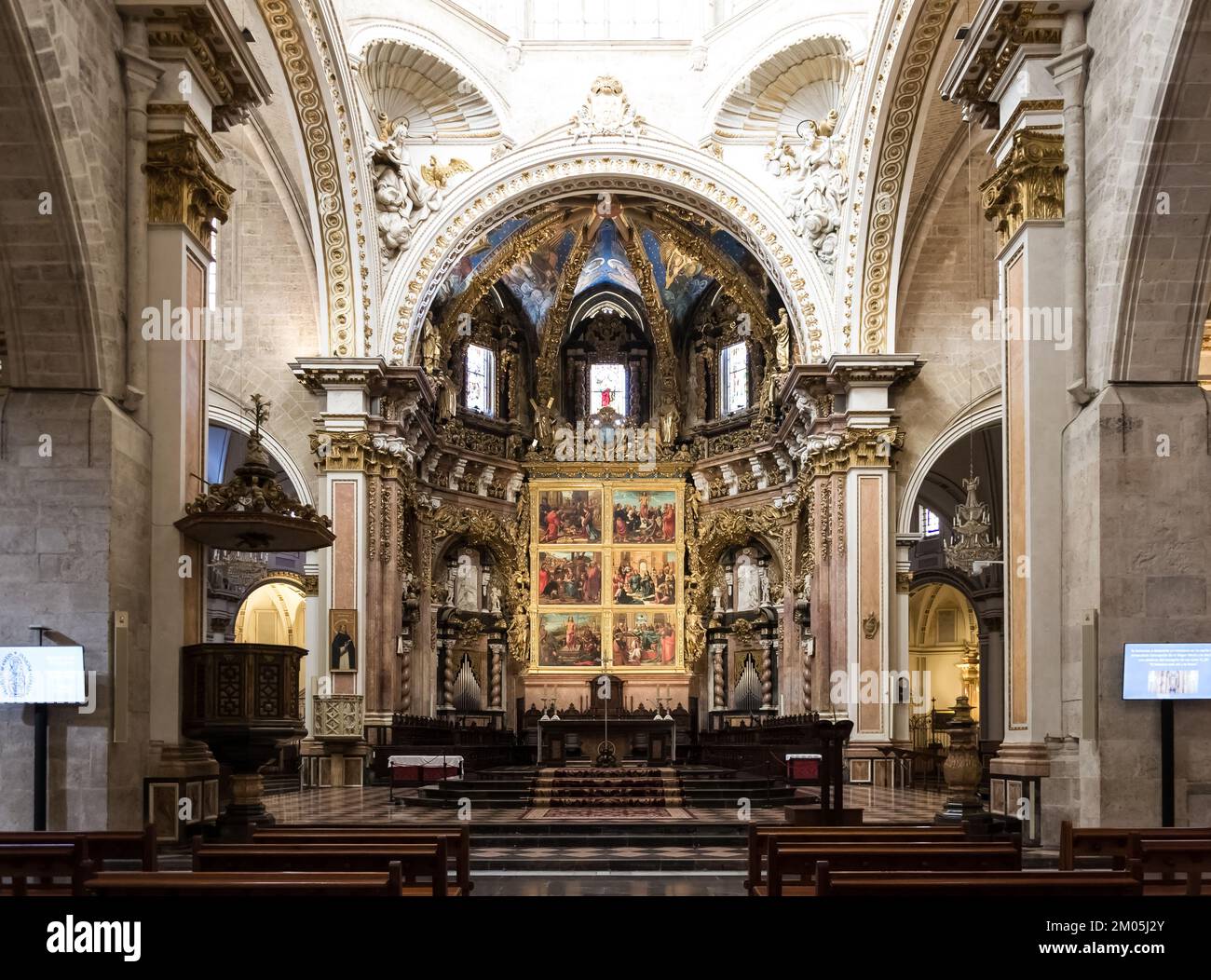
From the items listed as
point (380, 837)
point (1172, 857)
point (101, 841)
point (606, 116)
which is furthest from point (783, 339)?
point (101, 841)

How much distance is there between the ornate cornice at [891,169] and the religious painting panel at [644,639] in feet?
31.5

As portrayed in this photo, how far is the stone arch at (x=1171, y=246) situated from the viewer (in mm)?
11086

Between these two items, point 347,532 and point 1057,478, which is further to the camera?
point 347,532

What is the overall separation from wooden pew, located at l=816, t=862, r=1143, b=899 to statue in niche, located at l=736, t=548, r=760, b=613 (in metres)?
24.0

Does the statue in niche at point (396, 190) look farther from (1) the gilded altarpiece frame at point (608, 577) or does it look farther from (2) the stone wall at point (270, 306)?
(1) the gilded altarpiece frame at point (608, 577)

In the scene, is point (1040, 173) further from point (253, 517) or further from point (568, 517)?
point (568, 517)

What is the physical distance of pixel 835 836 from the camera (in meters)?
8.99

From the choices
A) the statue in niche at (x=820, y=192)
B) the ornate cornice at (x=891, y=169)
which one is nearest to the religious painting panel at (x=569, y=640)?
the ornate cornice at (x=891, y=169)

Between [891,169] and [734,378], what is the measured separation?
9473 mm
